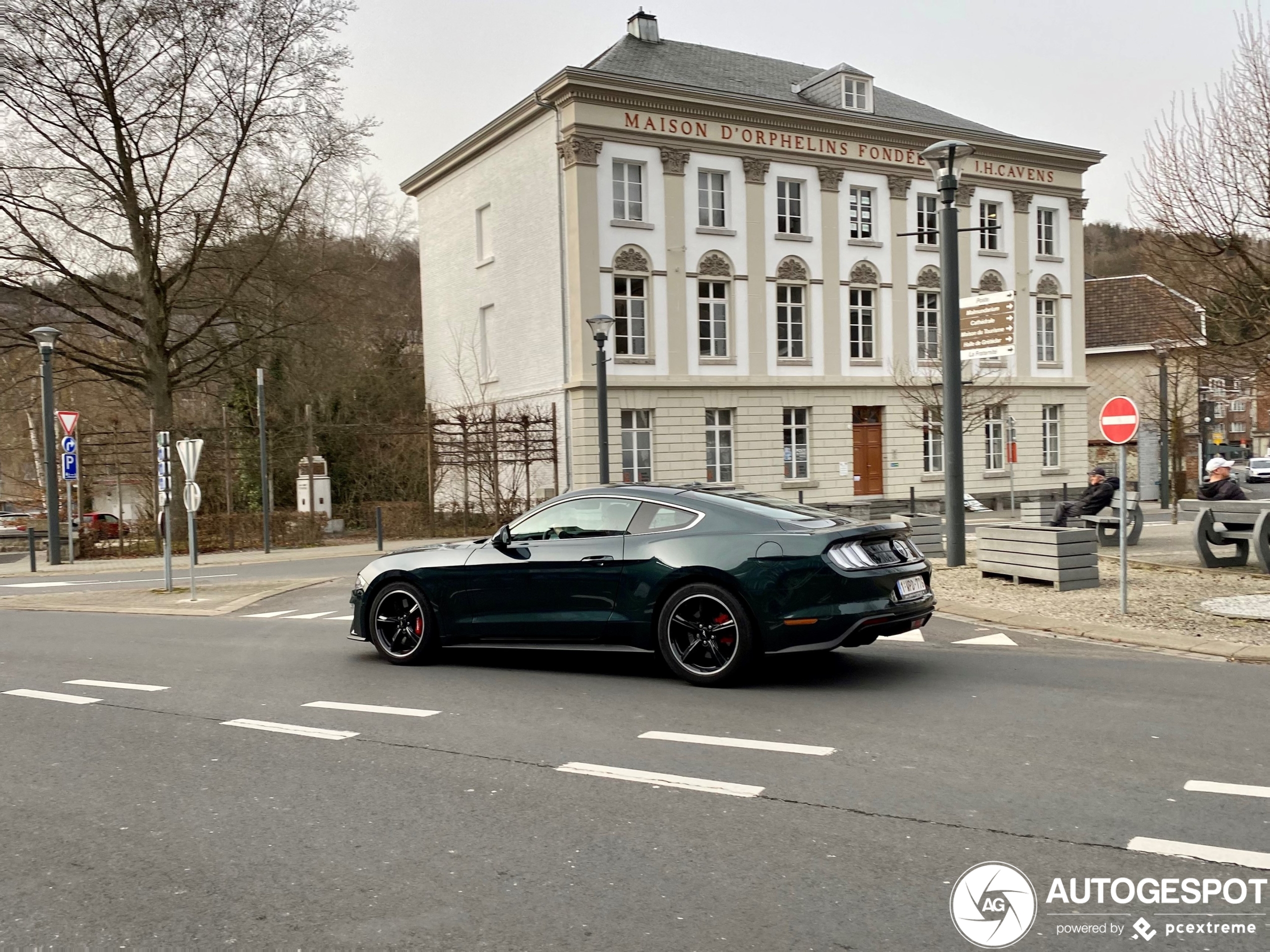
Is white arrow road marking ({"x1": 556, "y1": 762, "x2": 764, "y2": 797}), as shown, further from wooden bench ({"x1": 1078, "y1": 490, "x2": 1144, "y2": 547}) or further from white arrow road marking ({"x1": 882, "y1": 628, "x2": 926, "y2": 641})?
wooden bench ({"x1": 1078, "y1": 490, "x2": 1144, "y2": 547})

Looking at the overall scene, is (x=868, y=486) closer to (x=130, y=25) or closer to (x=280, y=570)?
(x=280, y=570)

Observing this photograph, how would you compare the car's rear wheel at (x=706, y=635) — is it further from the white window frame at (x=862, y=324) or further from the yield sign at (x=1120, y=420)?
the white window frame at (x=862, y=324)

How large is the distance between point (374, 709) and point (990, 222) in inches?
1473

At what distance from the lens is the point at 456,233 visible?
129ft

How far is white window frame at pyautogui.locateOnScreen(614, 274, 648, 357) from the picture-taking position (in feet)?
109

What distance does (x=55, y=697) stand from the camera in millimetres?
8609

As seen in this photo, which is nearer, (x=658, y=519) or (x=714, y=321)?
(x=658, y=519)

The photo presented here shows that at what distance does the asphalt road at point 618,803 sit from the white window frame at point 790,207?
93.9 ft

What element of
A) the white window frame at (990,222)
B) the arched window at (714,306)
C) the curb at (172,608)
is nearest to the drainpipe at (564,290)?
the arched window at (714,306)

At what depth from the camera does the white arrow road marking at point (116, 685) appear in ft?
28.9

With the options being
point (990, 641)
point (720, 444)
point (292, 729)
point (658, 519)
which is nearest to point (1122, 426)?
point (990, 641)

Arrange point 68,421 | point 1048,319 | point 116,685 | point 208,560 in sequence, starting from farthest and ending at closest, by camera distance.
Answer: point 1048,319, point 208,560, point 68,421, point 116,685

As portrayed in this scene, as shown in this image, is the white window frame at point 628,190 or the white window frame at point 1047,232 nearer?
the white window frame at point 628,190

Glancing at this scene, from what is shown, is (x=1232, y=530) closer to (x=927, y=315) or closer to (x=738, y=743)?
(x=738, y=743)
